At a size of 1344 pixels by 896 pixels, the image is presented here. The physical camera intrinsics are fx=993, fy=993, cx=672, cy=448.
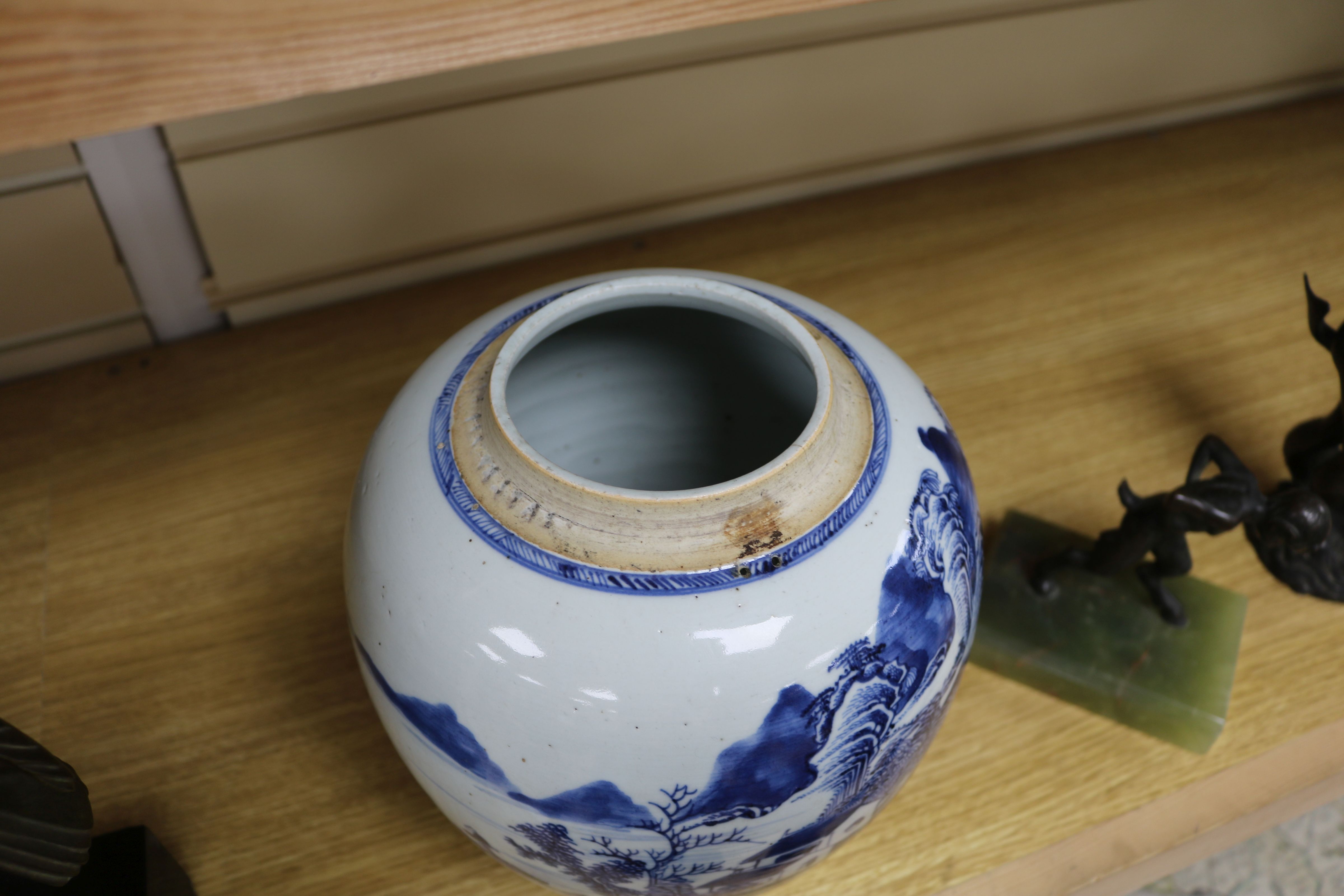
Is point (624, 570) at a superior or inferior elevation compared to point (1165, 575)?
superior

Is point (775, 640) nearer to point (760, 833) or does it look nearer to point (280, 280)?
point (760, 833)

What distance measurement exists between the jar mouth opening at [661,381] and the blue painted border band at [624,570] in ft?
0.08

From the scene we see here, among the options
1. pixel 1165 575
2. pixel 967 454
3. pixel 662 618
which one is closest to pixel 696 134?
pixel 967 454

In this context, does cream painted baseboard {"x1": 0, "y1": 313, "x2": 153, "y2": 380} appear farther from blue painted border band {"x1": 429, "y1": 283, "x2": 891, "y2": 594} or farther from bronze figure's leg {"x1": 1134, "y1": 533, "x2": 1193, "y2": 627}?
bronze figure's leg {"x1": 1134, "y1": 533, "x2": 1193, "y2": 627}

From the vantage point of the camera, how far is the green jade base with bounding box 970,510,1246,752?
23.7 inches

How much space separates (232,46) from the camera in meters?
0.31

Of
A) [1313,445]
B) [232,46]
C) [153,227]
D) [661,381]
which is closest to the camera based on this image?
[232,46]

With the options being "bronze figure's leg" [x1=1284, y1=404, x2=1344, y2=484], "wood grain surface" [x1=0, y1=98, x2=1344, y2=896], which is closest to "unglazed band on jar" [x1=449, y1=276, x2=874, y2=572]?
"wood grain surface" [x1=0, y1=98, x2=1344, y2=896]

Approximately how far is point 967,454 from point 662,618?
1.51 feet

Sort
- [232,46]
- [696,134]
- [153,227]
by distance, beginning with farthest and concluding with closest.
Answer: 1. [696,134]
2. [153,227]
3. [232,46]

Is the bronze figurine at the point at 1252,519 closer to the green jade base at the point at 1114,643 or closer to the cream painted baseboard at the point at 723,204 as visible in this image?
the green jade base at the point at 1114,643

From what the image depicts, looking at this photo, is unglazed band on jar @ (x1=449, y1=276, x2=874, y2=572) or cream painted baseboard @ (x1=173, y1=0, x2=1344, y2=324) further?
cream painted baseboard @ (x1=173, y1=0, x2=1344, y2=324)

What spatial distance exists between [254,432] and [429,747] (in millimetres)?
451

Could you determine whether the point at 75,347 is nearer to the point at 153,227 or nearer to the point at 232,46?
the point at 153,227
